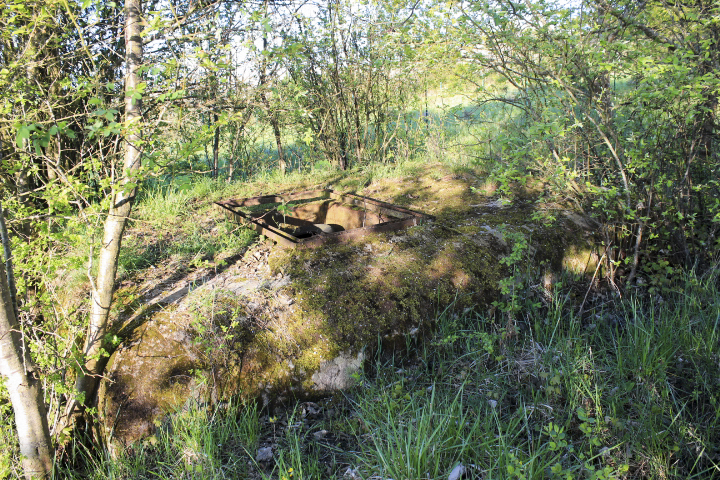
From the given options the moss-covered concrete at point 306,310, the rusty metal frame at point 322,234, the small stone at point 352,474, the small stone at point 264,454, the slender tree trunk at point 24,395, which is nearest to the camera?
the slender tree trunk at point 24,395

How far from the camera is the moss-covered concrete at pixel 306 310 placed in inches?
87.0

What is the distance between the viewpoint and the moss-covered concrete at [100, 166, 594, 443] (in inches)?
87.0

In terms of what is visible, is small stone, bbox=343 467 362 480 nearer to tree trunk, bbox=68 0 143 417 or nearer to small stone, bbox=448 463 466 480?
small stone, bbox=448 463 466 480

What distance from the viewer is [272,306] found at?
8.41 feet

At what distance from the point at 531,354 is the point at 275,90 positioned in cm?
339

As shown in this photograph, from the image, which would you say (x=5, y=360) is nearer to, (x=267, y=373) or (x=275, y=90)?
(x=267, y=373)

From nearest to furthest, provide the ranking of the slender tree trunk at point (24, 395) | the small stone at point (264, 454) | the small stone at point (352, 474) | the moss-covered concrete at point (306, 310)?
the slender tree trunk at point (24, 395)
the small stone at point (352, 474)
the small stone at point (264, 454)
the moss-covered concrete at point (306, 310)

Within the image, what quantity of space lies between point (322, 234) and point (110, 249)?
141cm

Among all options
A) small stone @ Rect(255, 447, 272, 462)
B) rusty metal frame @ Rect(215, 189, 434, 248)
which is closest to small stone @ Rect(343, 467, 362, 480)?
small stone @ Rect(255, 447, 272, 462)

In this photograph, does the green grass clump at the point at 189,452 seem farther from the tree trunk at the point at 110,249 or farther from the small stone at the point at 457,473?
the small stone at the point at 457,473

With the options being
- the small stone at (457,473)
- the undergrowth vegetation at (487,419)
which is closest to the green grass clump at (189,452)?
the undergrowth vegetation at (487,419)

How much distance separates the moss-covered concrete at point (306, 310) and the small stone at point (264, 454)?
252 mm

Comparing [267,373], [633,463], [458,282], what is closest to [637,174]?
[458,282]

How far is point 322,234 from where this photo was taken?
3270 mm
